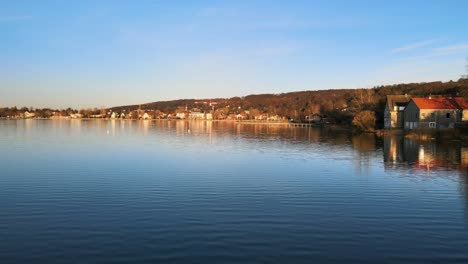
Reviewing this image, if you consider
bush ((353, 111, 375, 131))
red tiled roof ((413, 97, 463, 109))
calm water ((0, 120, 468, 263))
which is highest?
red tiled roof ((413, 97, 463, 109))

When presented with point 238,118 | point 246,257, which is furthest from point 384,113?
point 238,118

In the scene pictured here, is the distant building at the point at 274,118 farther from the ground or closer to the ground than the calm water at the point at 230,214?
farther from the ground

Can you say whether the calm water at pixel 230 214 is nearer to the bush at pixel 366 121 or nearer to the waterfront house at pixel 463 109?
→ the waterfront house at pixel 463 109

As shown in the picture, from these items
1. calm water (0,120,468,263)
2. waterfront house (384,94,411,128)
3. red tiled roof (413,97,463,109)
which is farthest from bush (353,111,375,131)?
calm water (0,120,468,263)

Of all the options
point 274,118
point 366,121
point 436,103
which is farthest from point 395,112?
point 274,118

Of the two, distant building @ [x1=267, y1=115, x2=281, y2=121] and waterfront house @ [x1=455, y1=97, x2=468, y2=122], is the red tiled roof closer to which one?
waterfront house @ [x1=455, y1=97, x2=468, y2=122]

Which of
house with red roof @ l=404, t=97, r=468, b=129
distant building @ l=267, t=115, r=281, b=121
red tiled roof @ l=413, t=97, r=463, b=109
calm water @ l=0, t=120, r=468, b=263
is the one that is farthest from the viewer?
distant building @ l=267, t=115, r=281, b=121

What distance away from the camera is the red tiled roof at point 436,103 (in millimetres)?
58228

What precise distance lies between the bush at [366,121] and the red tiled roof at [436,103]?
8.29m

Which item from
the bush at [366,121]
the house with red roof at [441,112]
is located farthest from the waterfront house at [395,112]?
the house with red roof at [441,112]

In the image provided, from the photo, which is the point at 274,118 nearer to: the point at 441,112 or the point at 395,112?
the point at 395,112

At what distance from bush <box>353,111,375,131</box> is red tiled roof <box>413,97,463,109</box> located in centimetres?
829

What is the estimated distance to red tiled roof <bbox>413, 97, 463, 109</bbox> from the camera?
191 feet

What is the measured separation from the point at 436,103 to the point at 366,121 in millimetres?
11243
